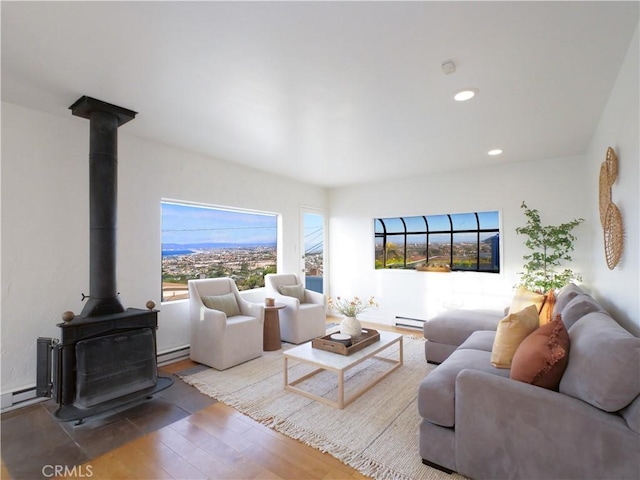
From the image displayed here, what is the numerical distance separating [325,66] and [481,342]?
2531mm

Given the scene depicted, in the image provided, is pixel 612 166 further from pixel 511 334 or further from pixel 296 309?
pixel 296 309

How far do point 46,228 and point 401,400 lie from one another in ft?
11.3

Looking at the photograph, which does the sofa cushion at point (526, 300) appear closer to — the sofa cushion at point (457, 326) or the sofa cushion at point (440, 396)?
the sofa cushion at point (457, 326)

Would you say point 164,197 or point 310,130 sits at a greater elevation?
point 310,130

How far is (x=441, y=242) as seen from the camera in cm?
533

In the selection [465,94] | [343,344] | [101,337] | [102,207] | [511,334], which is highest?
[465,94]

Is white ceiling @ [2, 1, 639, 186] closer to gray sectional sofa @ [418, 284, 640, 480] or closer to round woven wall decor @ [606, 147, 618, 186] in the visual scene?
round woven wall decor @ [606, 147, 618, 186]

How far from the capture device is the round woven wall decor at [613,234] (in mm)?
2248

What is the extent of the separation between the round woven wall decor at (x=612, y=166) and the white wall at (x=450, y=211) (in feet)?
6.35

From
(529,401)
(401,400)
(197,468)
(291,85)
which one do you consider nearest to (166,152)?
(291,85)

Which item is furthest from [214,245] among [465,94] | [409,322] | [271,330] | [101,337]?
[465,94]

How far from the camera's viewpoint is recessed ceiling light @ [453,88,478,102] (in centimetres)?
247

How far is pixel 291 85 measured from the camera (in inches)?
94.8

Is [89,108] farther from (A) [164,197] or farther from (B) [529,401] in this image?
(B) [529,401]
